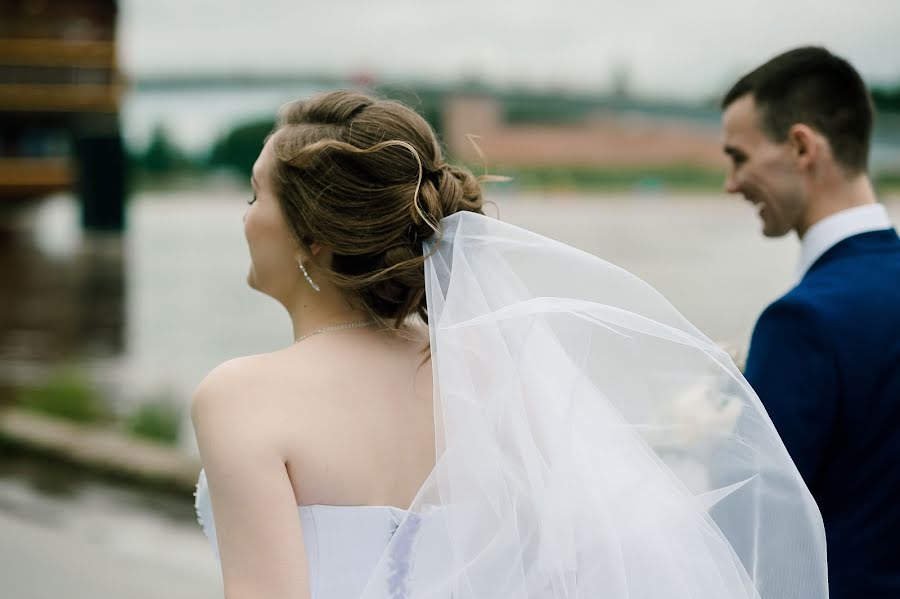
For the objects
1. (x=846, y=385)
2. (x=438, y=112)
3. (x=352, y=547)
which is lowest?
(x=438, y=112)

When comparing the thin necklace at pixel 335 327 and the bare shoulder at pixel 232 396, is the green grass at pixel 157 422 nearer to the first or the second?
the thin necklace at pixel 335 327

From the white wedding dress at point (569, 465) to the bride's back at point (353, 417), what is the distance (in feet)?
0.10

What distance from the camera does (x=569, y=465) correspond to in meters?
1.33

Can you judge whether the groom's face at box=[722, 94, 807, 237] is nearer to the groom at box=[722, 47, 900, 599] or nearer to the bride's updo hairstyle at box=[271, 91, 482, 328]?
the groom at box=[722, 47, 900, 599]

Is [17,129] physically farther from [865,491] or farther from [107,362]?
[865,491]

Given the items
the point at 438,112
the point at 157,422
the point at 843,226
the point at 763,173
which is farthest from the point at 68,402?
the point at 438,112

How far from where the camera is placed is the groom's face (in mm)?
1854

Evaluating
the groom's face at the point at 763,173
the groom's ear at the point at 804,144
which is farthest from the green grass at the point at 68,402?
the groom's ear at the point at 804,144

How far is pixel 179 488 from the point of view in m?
4.74

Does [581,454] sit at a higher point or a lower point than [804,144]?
lower

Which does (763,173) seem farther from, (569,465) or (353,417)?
(353,417)

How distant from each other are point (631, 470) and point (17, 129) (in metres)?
26.0

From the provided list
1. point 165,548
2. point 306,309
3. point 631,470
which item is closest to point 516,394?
point 631,470

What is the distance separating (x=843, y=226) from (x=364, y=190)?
3.01 ft
